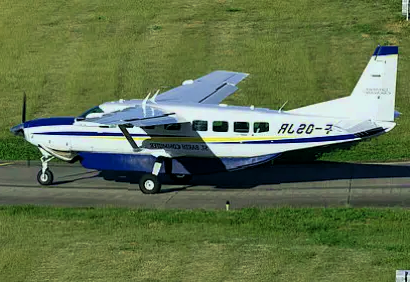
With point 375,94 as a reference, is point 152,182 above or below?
below

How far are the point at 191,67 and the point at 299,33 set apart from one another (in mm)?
9231

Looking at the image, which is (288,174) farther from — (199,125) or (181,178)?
(199,125)

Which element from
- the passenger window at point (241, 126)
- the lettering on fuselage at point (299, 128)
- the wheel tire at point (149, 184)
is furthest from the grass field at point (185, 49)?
the passenger window at point (241, 126)

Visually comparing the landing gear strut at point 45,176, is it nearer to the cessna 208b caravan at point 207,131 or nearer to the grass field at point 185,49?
the cessna 208b caravan at point 207,131

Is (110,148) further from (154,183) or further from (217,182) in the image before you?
(217,182)

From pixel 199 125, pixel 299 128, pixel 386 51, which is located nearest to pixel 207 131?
pixel 199 125

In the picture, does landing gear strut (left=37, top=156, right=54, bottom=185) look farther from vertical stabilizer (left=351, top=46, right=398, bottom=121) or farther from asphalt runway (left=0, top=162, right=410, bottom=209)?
vertical stabilizer (left=351, top=46, right=398, bottom=121)

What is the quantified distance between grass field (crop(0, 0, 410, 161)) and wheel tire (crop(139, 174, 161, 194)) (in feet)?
24.6

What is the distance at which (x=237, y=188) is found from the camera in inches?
1215

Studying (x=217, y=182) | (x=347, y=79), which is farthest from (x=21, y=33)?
(x=217, y=182)

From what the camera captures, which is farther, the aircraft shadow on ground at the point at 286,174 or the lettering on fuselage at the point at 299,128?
the aircraft shadow on ground at the point at 286,174

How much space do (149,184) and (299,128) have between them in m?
4.95

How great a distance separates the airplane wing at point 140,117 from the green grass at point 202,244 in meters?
2.55

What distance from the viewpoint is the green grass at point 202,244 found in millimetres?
21672
